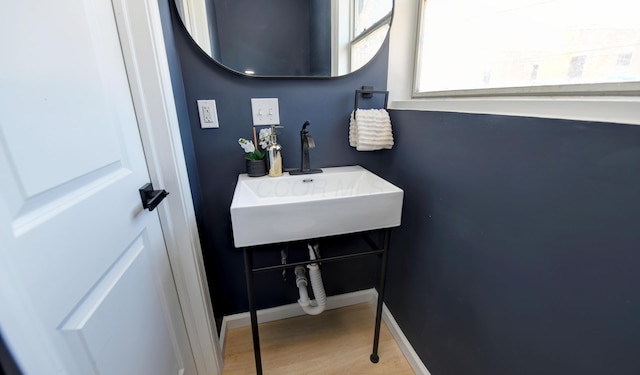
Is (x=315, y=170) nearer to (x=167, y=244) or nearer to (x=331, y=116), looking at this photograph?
(x=331, y=116)

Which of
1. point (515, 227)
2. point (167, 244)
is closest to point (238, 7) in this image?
point (167, 244)

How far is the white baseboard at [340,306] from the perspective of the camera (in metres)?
1.19

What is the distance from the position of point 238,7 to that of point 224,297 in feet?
4.65

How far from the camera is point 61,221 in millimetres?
452

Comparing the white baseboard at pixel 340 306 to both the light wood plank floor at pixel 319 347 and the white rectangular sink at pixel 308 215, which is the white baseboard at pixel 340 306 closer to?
the light wood plank floor at pixel 319 347

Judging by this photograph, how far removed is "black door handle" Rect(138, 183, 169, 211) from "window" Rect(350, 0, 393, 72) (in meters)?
0.97

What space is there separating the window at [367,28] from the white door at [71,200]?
92cm

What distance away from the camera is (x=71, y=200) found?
485 millimetres

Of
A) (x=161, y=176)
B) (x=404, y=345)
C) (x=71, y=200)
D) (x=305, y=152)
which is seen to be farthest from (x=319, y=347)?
(x=71, y=200)

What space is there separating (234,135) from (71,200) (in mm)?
699

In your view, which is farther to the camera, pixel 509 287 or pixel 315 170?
pixel 315 170

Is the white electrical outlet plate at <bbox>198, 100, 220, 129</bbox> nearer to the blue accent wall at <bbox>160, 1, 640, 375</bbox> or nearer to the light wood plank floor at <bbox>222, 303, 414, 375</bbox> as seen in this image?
the blue accent wall at <bbox>160, 1, 640, 375</bbox>

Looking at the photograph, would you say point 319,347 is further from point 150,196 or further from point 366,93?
point 366,93

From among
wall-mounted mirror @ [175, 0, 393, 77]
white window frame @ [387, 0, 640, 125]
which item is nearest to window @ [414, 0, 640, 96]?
white window frame @ [387, 0, 640, 125]
